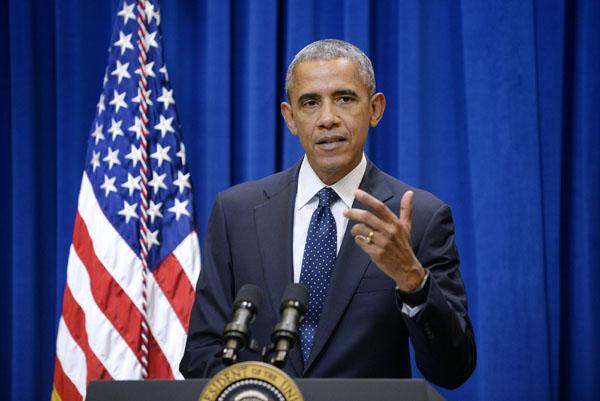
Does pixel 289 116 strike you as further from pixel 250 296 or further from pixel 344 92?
pixel 250 296

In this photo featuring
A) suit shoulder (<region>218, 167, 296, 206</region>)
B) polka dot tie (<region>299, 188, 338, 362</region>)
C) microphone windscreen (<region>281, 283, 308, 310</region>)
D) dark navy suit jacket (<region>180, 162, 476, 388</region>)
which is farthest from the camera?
suit shoulder (<region>218, 167, 296, 206</region>)

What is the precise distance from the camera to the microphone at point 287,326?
1339 mm

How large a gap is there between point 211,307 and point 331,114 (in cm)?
64

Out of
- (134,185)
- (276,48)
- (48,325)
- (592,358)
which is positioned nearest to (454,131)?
(276,48)

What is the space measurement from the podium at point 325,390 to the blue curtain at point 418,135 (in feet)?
7.21

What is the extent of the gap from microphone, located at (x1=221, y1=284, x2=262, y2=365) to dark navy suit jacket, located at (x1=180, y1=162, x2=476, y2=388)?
1.62ft

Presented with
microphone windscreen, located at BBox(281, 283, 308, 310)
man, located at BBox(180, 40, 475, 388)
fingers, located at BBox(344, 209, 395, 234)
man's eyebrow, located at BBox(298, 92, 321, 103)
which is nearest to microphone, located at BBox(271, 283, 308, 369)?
microphone windscreen, located at BBox(281, 283, 308, 310)

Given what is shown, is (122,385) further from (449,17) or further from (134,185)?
(449,17)

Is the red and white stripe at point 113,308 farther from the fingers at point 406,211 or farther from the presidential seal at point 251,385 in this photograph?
the presidential seal at point 251,385

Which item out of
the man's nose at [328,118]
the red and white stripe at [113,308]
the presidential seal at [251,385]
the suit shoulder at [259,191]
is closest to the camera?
the presidential seal at [251,385]

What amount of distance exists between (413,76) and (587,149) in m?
0.88

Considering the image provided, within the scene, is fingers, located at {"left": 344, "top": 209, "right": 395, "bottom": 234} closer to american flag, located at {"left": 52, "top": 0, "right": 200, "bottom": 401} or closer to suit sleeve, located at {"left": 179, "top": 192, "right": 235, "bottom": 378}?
suit sleeve, located at {"left": 179, "top": 192, "right": 235, "bottom": 378}

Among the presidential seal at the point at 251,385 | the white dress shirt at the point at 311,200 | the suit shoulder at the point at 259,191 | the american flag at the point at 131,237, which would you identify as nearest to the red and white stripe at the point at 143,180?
the american flag at the point at 131,237

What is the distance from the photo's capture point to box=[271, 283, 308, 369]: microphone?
1.34 m
